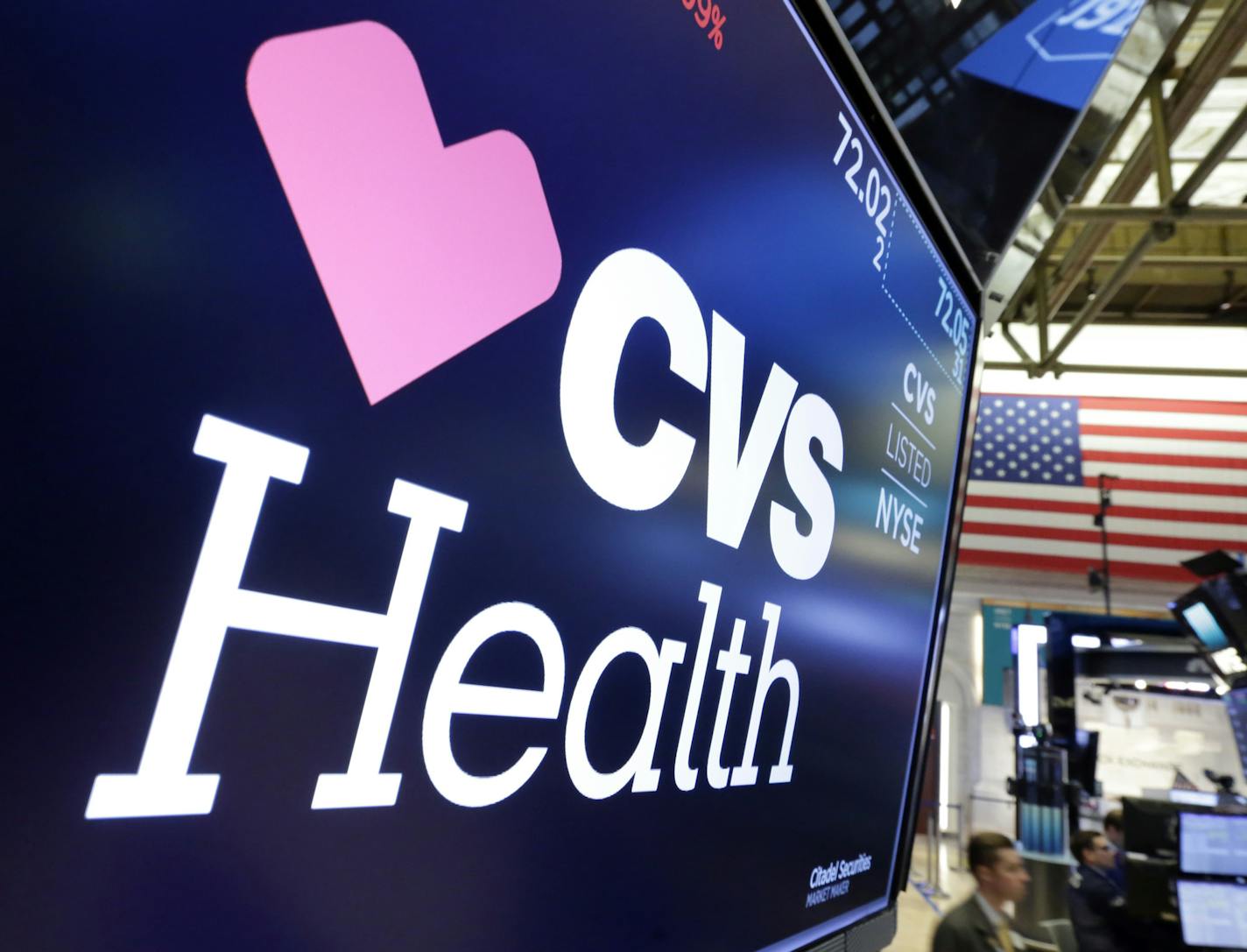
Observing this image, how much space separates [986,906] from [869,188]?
232 cm

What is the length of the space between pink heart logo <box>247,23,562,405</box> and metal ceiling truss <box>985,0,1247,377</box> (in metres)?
3.58

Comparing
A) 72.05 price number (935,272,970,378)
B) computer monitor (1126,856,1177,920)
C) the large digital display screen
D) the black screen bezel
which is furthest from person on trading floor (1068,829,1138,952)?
the large digital display screen

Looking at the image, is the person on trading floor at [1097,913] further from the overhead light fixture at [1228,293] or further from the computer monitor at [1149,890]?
the overhead light fixture at [1228,293]

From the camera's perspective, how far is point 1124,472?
845 centimetres

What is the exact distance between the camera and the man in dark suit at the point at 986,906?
2463 millimetres

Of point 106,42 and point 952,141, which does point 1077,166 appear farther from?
point 106,42

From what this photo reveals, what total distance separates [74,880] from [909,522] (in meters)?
1.02

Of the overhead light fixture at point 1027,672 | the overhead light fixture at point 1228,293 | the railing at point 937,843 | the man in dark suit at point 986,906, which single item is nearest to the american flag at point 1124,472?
the overhead light fixture at point 1228,293

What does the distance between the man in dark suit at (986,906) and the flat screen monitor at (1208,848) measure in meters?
0.65

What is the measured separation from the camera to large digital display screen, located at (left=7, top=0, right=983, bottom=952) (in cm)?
29

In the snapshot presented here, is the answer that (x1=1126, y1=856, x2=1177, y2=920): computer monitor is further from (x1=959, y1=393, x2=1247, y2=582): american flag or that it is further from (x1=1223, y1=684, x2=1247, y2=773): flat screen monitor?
(x1=959, y1=393, x2=1247, y2=582): american flag

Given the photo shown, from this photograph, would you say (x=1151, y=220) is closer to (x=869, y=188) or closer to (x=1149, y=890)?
(x=1149, y=890)

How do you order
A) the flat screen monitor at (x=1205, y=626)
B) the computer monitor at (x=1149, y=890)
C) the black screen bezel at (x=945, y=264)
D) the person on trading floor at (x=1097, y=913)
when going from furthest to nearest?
the flat screen monitor at (x=1205, y=626) < the person on trading floor at (x=1097, y=913) < the computer monitor at (x=1149, y=890) < the black screen bezel at (x=945, y=264)

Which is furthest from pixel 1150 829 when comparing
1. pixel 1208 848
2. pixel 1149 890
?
pixel 1208 848
